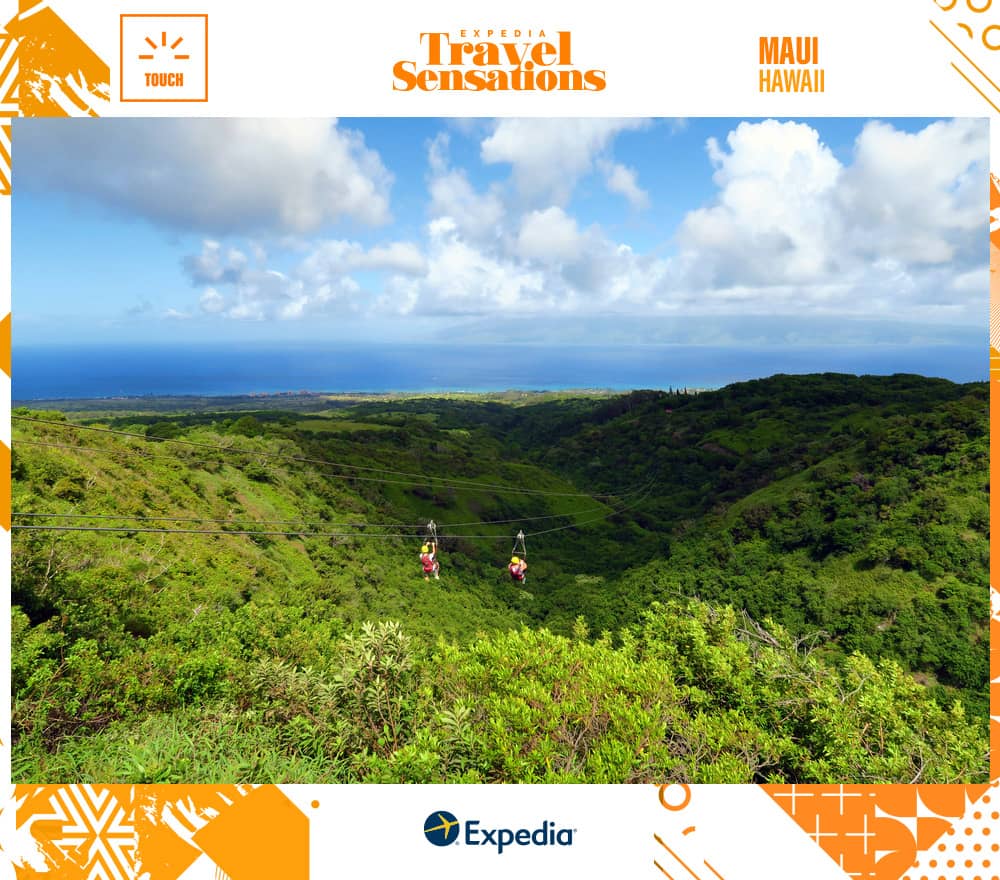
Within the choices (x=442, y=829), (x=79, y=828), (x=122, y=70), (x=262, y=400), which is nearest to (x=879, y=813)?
(x=442, y=829)

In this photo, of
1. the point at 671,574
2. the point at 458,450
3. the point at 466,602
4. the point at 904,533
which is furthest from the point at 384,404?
the point at 904,533

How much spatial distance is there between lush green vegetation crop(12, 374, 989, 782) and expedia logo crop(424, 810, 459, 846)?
2.68 ft

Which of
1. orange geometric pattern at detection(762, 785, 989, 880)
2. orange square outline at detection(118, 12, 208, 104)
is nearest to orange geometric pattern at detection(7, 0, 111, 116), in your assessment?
orange square outline at detection(118, 12, 208, 104)

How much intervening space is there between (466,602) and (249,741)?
33.2 meters

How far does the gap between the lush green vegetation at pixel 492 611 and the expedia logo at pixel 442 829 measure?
32.2 inches

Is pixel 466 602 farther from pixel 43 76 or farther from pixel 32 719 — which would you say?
pixel 43 76

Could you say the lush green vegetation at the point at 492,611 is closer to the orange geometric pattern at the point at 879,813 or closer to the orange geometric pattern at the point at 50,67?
the orange geometric pattern at the point at 879,813

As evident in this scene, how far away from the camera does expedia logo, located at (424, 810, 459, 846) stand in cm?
477

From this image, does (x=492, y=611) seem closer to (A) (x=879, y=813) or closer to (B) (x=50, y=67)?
(A) (x=879, y=813)

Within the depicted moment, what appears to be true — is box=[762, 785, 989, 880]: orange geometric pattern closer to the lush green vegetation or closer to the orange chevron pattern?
the lush green vegetation

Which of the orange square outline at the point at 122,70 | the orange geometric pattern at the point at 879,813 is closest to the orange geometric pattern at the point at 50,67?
the orange square outline at the point at 122,70

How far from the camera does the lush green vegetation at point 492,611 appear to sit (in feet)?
21.5

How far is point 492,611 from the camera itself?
128ft

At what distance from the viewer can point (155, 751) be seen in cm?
586
